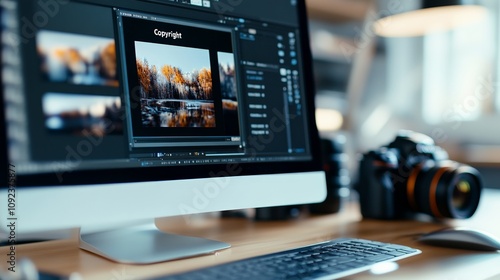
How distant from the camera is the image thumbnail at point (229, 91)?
0.71 m

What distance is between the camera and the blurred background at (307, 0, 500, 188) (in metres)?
1.95

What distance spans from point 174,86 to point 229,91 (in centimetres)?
9

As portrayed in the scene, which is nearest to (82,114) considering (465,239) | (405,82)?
(465,239)

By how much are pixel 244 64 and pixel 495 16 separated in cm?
162

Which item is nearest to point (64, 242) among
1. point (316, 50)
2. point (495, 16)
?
point (316, 50)

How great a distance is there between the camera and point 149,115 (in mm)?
628

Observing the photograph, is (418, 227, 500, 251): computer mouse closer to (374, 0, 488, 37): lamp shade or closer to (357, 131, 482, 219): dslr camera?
(357, 131, 482, 219): dslr camera

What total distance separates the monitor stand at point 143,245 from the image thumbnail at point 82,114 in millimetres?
157

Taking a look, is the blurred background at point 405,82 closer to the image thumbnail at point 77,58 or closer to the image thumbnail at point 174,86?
the image thumbnail at point 174,86

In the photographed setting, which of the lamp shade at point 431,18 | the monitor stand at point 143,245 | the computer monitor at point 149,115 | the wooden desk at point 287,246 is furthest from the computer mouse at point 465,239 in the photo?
the lamp shade at point 431,18

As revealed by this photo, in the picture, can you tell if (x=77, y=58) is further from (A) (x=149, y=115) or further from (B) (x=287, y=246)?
(B) (x=287, y=246)

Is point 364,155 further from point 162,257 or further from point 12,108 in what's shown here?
point 12,108

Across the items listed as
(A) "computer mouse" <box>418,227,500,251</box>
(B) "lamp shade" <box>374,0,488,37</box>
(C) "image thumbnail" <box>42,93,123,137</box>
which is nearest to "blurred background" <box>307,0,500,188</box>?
(B) "lamp shade" <box>374,0,488,37</box>

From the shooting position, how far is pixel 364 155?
104 cm
